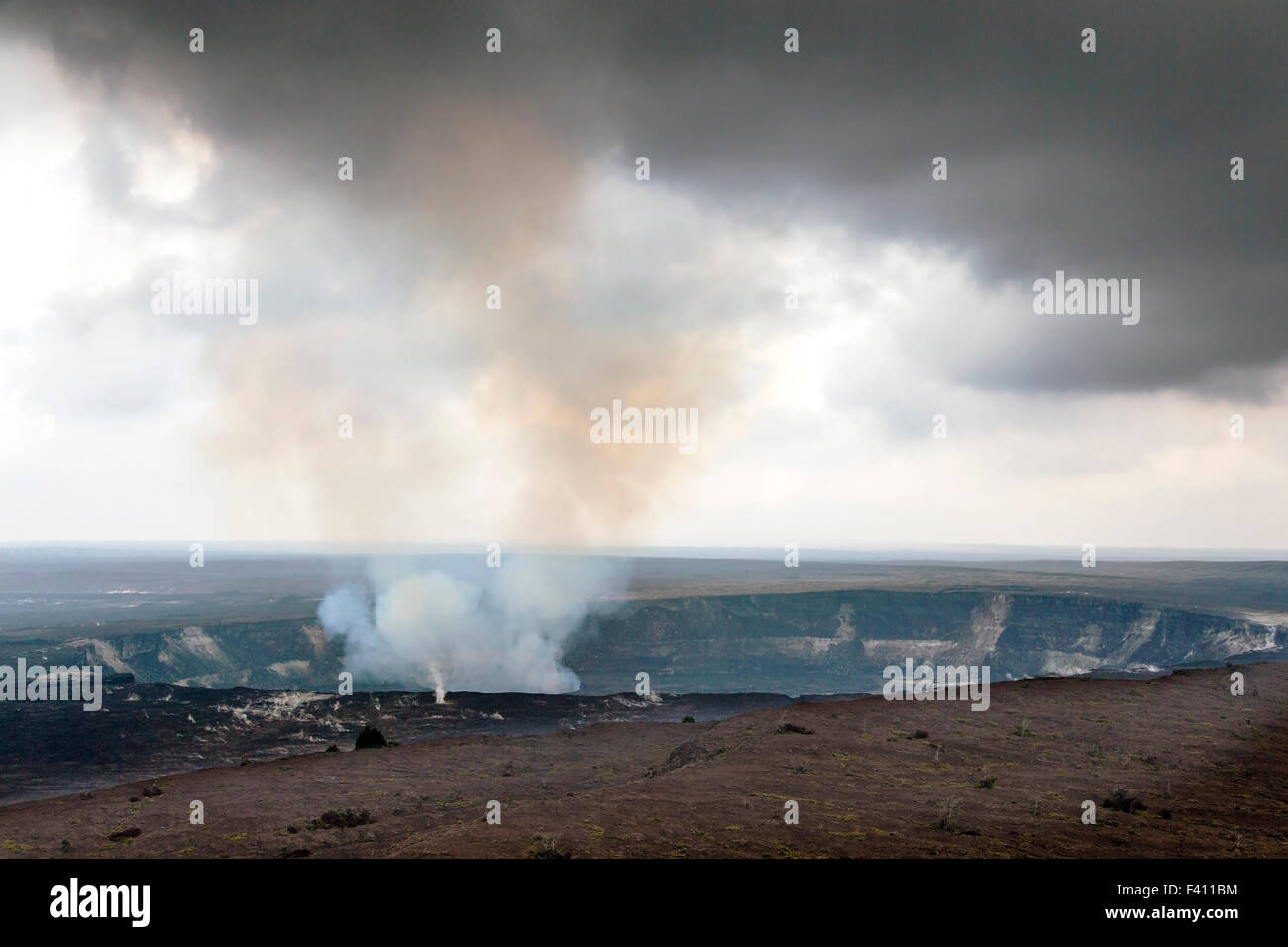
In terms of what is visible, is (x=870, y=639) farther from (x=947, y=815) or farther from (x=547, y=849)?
(x=547, y=849)

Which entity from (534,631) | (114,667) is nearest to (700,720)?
(534,631)

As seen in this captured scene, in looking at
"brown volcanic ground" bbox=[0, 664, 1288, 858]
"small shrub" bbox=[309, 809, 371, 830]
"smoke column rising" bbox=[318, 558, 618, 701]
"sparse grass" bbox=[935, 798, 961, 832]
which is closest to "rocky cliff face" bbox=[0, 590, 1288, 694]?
"smoke column rising" bbox=[318, 558, 618, 701]

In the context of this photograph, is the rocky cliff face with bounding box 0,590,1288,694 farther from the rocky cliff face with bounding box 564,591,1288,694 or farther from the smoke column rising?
the smoke column rising

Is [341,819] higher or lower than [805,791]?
lower

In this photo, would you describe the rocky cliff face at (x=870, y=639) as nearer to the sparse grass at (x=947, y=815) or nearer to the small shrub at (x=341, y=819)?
the small shrub at (x=341, y=819)

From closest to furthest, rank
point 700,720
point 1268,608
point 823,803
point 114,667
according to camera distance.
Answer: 1. point 823,803
2. point 700,720
3. point 114,667
4. point 1268,608

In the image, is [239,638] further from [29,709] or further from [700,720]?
[700,720]

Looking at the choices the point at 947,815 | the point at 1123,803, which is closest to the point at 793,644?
the point at 1123,803
